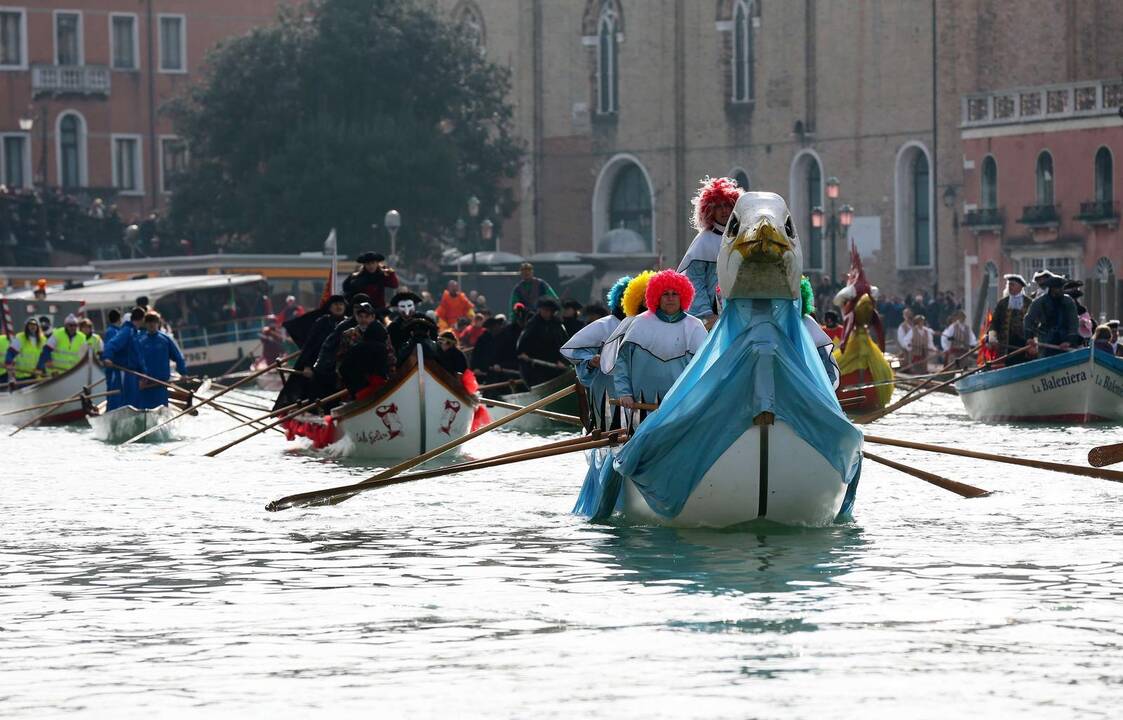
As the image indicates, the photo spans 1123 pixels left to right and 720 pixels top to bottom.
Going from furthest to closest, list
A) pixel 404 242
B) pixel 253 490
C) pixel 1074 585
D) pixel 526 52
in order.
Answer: pixel 526 52 < pixel 404 242 < pixel 253 490 < pixel 1074 585

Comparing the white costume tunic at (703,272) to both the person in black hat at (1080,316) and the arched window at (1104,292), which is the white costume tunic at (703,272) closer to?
the person in black hat at (1080,316)

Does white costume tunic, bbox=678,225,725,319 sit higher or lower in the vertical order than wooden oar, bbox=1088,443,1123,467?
higher

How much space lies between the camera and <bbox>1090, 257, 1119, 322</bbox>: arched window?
48.6m

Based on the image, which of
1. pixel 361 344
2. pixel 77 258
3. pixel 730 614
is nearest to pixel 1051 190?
pixel 77 258

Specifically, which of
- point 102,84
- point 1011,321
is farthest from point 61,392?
point 102,84

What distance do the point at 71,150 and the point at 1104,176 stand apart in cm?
3403

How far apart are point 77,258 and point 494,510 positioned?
52.1 metres

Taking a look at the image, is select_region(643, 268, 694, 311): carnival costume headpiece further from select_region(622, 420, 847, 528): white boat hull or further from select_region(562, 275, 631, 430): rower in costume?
select_region(622, 420, 847, 528): white boat hull

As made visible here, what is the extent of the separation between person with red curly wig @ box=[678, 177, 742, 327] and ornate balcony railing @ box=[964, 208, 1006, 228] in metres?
39.2

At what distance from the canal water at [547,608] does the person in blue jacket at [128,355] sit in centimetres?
896

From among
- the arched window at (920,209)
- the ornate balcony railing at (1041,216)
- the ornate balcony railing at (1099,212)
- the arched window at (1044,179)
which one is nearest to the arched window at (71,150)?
the arched window at (920,209)

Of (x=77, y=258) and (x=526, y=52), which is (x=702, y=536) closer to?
(x=77, y=258)

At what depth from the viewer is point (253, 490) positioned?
2109 cm

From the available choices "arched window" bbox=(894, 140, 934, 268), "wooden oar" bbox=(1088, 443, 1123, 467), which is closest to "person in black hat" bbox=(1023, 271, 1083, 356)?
"wooden oar" bbox=(1088, 443, 1123, 467)
